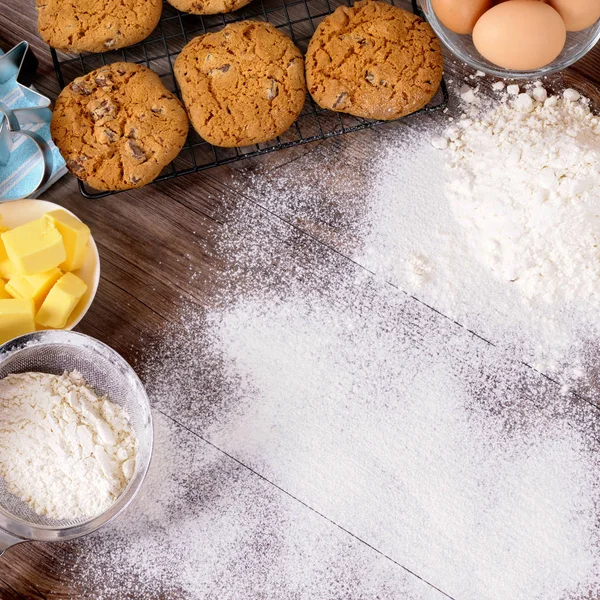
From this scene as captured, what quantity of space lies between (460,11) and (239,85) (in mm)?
418

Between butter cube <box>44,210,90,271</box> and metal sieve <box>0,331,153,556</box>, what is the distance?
13 cm

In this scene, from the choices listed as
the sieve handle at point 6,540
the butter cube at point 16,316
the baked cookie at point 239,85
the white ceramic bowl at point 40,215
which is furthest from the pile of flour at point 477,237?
the sieve handle at point 6,540

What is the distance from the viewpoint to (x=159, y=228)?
140 cm

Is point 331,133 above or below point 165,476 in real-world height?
above

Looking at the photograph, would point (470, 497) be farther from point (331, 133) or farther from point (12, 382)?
point (12, 382)

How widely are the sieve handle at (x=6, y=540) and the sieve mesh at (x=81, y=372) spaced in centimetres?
3

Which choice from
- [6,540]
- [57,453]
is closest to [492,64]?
[57,453]

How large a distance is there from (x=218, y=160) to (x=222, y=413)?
50 centimetres

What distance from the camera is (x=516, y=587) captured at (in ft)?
4.57

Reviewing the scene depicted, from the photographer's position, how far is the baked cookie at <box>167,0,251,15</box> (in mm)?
1329

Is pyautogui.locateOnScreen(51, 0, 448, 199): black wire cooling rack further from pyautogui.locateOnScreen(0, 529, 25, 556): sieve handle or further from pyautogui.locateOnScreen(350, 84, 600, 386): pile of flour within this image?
pyautogui.locateOnScreen(0, 529, 25, 556): sieve handle

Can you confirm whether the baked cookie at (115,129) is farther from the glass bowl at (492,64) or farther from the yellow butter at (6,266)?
the glass bowl at (492,64)

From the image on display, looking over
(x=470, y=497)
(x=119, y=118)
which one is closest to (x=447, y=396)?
(x=470, y=497)

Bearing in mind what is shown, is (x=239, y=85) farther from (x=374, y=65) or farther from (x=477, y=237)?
(x=477, y=237)
